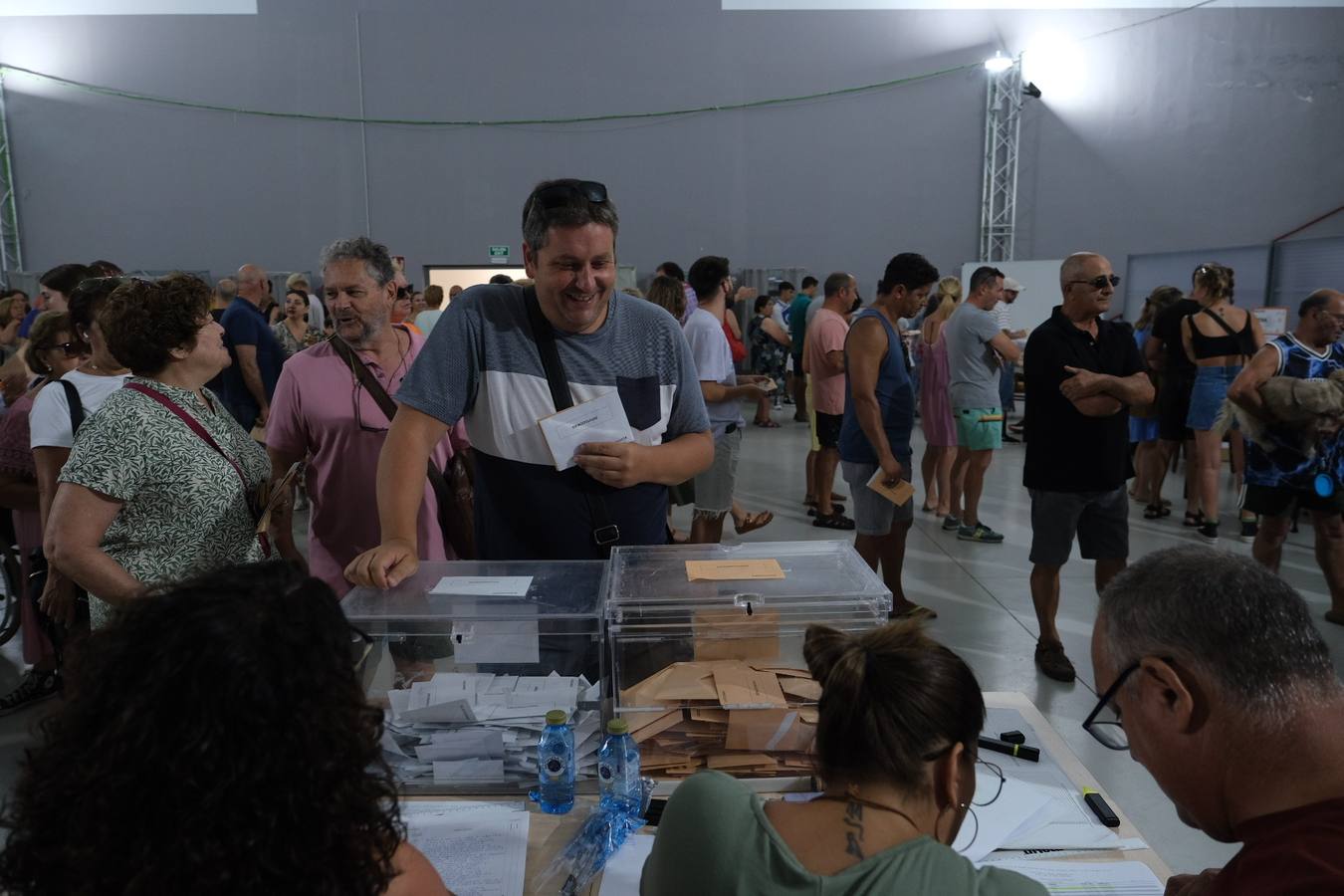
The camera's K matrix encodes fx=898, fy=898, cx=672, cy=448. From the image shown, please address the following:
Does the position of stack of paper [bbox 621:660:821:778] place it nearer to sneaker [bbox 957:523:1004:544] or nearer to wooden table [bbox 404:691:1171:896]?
wooden table [bbox 404:691:1171:896]

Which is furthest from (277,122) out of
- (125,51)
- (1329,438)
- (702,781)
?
(702,781)

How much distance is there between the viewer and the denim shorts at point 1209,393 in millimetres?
5574

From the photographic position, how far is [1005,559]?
217 inches

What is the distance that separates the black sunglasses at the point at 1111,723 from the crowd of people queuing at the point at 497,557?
12 mm

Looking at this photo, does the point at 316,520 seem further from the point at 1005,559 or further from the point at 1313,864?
the point at 1005,559

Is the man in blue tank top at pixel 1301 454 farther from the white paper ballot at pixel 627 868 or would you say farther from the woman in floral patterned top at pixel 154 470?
the woman in floral patterned top at pixel 154 470

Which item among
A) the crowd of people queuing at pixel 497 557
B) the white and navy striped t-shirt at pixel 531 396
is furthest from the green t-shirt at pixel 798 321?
the white and navy striped t-shirt at pixel 531 396

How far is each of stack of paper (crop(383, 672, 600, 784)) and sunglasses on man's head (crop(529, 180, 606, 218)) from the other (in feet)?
3.25

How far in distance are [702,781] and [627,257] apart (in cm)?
1281

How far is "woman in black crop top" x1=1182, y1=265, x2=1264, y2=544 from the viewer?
5.58m

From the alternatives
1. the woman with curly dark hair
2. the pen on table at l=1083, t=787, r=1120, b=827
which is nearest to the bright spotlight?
the pen on table at l=1083, t=787, r=1120, b=827

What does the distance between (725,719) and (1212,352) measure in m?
5.27

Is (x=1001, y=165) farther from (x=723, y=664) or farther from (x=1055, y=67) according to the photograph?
(x=723, y=664)

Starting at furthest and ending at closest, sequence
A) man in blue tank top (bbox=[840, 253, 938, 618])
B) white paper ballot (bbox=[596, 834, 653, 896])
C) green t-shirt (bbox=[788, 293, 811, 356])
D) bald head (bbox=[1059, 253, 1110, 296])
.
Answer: green t-shirt (bbox=[788, 293, 811, 356]) → man in blue tank top (bbox=[840, 253, 938, 618]) → bald head (bbox=[1059, 253, 1110, 296]) → white paper ballot (bbox=[596, 834, 653, 896])
